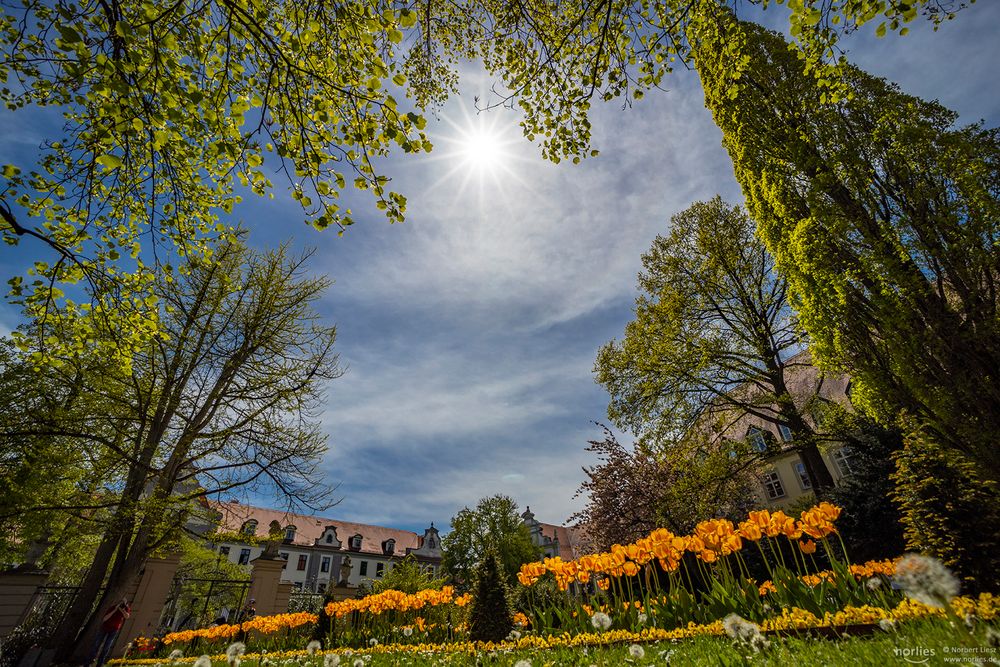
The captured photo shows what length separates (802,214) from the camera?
7.84 m

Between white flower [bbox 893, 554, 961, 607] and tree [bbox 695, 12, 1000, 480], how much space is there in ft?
17.4

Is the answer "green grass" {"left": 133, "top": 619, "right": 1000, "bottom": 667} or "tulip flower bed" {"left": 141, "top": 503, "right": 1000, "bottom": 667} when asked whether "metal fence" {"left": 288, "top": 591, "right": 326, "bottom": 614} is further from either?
"green grass" {"left": 133, "top": 619, "right": 1000, "bottom": 667}

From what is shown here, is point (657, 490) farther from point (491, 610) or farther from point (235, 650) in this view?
point (235, 650)

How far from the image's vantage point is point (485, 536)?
38.3 meters

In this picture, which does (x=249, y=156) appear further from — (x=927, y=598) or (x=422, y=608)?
(x=422, y=608)

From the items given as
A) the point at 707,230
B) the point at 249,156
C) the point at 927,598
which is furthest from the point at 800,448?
the point at 249,156

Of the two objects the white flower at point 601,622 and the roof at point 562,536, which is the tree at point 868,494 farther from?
the roof at point 562,536

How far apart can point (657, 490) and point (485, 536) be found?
26.8 meters

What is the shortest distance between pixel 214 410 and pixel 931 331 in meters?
15.7

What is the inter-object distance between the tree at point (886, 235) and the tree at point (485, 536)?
3389 cm

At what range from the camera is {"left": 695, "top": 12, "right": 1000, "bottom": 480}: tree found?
5.82m

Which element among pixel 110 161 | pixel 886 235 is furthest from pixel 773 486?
pixel 110 161

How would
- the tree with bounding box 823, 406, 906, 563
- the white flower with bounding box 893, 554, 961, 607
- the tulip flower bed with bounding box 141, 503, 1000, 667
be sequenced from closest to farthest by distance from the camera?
the white flower with bounding box 893, 554, 961, 607 < the tulip flower bed with bounding box 141, 503, 1000, 667 < the tree with bounding box 823, 406, 906, 563

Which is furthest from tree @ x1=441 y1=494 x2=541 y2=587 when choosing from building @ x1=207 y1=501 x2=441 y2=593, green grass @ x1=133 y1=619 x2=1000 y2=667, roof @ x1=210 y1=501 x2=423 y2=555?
green grass @ x1=133 y1=619 x2=1000 y2=667
